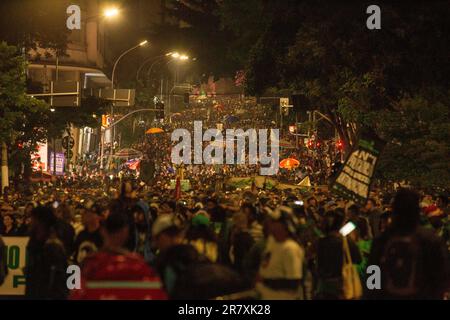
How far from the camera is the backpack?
26.2ft

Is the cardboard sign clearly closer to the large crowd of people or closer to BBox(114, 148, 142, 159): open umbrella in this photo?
the large crowd of people

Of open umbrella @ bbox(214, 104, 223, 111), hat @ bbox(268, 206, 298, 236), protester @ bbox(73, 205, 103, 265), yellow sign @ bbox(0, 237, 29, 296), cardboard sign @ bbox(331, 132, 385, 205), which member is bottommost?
yellow sign @ bbox(0, 237, 29, 296)

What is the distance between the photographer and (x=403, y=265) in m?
8.02

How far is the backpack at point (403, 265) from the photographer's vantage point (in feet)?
26.2

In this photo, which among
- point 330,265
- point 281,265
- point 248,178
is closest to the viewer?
point 281,265

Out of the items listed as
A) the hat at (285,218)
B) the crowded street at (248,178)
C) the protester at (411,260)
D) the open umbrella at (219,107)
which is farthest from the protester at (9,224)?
the open umbrella at (219,107)

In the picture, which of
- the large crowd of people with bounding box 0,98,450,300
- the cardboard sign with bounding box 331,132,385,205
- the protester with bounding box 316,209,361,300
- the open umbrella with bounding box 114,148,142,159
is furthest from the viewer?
the open umbrella with bounding box 114,148,142,159

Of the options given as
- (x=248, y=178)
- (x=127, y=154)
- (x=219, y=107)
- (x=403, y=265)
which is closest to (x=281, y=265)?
(x=403, y=265)

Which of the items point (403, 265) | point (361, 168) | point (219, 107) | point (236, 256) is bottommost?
point (236, 256)

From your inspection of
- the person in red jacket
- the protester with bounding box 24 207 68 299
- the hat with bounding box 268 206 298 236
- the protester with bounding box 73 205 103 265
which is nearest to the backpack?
the hat with bounding box 268 206 298 236

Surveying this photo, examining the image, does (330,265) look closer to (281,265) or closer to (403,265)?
(281,265)

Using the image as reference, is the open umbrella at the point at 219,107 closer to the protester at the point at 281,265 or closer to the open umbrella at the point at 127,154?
the open umbrella at the point at 127,154
